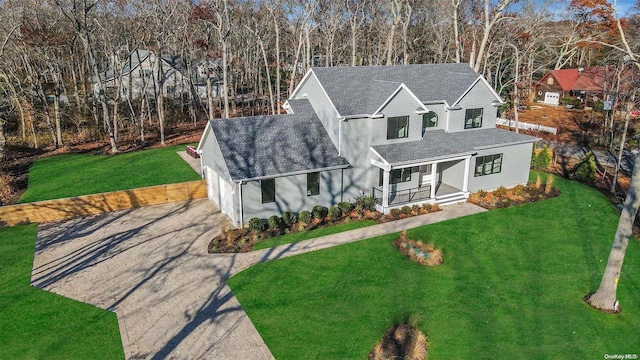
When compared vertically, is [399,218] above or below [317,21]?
below

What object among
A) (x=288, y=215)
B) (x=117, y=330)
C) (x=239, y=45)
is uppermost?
(x=239, y=45)

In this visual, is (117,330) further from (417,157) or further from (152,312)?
(417,157)

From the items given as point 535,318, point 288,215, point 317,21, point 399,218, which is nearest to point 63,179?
point 288,215

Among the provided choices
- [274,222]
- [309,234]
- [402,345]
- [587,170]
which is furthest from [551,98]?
[402,345]

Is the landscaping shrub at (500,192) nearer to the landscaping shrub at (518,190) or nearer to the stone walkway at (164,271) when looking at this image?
the landscaping shrub at (518,190)

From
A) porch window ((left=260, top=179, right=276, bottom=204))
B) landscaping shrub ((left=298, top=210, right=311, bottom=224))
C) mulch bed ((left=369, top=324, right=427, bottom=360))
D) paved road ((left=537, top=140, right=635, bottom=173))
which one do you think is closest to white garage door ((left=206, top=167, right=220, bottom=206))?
porch window ((left=260, top=179, right=276, bottom=204))

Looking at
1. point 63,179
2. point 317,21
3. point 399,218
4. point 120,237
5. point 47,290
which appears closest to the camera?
point 47,290

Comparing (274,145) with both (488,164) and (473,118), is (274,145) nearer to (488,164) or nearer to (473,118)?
(488,164)
